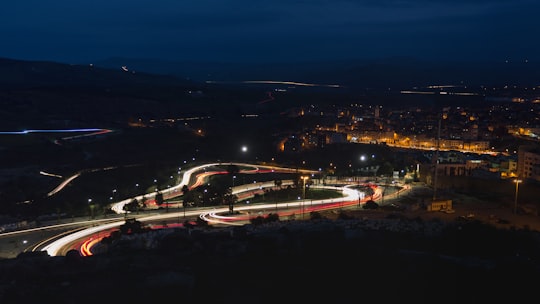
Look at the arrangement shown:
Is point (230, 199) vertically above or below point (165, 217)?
above

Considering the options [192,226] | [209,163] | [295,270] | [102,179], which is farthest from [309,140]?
[295,270]

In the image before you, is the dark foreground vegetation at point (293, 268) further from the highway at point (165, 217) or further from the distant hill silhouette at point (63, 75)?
the distant hill silhouette at point (63, 75)

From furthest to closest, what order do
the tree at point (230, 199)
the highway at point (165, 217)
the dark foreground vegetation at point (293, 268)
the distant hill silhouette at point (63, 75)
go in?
the distant hill silhouette at point (63, 75), the tree at point (230, 199), the highway at point (165, 217), the dark foreground vegetation at point (293, 268)

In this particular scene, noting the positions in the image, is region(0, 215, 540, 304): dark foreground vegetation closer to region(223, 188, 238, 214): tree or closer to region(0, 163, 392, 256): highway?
region(0, 163, 392, 256): highway

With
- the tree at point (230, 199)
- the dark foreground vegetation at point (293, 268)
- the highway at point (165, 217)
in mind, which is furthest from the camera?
the tree at point (230, 199)

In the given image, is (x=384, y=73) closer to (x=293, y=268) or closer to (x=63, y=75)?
(x=63, y=75)

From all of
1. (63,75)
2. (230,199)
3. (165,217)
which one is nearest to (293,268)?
(165,217)

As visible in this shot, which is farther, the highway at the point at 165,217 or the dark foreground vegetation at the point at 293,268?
the highway at the point at 165,217

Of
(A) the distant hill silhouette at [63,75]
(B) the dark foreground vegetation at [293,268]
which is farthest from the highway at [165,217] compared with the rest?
(A) the distant hill silhouette at [63,75]

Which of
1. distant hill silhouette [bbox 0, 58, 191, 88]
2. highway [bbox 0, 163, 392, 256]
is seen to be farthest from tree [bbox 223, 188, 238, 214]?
distant hill silhouette [bbox 0, 58, 191, 88]

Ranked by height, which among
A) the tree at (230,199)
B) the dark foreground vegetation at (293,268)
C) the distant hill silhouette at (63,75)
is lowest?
the dark foreground vegetation at (293,268)

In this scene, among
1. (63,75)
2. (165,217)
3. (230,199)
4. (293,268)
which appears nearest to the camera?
(293,268)

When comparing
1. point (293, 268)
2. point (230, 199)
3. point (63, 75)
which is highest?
point (63, 75)
